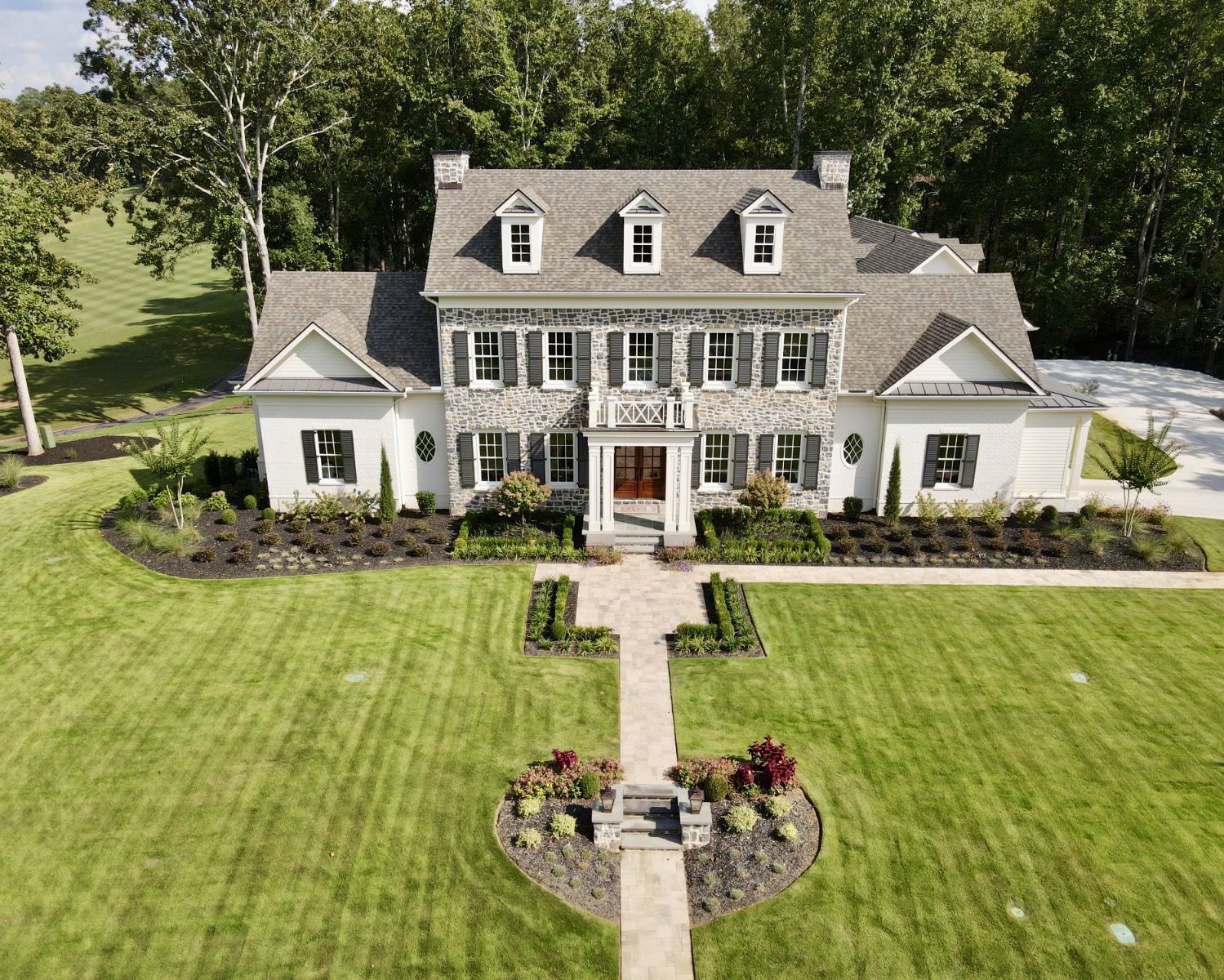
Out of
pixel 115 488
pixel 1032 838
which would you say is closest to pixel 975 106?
pixel 1032 838

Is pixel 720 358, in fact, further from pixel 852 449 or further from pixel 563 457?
pixel 563 457

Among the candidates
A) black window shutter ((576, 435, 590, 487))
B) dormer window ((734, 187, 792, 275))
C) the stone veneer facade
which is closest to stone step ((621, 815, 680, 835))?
the stone veneer facade

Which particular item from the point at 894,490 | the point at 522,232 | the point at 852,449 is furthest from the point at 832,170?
the point at 894,490

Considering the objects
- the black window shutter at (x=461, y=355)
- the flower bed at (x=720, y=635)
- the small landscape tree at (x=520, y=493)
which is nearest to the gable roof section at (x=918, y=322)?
→ the flower bed at (x=720, y=635)

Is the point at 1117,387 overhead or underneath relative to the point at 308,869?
overhead

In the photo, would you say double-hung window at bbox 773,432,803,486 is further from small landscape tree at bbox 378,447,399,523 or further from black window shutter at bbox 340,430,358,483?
black window shutter at bbox 340,430,358,483

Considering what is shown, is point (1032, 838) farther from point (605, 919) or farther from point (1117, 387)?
point (1117, 387)

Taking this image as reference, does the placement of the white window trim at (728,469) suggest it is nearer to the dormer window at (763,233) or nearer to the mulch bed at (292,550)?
the dormer window at (763,233)
